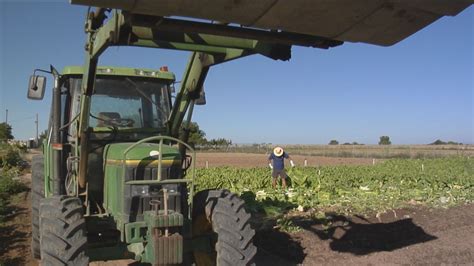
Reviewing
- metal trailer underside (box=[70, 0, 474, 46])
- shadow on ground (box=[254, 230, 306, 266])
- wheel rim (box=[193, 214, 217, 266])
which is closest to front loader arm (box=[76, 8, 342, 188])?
metal trailer underside (box=[70, 0, 474, 46])

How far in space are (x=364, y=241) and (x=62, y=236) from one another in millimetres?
5251

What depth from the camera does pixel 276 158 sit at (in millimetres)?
17797

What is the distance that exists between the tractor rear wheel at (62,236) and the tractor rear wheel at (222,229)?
140 cm

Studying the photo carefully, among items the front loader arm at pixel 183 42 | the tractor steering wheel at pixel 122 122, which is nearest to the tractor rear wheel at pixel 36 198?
the front loader arm at pixel 183 42

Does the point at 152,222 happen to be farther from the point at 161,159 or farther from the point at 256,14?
the point at 256,14

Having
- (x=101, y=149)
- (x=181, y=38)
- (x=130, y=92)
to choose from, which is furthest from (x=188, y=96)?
(x=181, y=38)

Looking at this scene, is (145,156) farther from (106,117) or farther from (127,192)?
(106,117)

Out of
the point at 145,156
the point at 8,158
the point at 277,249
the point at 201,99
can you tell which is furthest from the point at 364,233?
the point at 8,158

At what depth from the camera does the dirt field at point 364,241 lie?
768 centimetres

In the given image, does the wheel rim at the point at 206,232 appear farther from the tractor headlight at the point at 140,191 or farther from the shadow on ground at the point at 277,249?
the shadow on ground at the point at 277,249

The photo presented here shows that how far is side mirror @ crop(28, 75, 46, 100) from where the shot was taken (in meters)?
6.40

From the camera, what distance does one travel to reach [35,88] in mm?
6410

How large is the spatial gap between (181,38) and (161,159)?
1.46 meters

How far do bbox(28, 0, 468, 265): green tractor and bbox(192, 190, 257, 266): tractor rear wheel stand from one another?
0.5 inches
